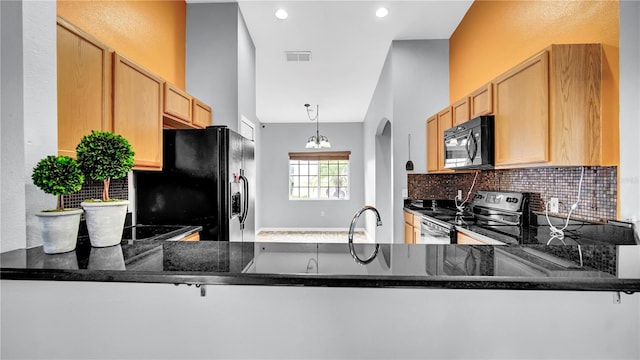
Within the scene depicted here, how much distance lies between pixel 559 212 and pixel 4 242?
2.89 m

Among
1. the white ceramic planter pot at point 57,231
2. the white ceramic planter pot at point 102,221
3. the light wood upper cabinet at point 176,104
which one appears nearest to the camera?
the white ceramic planter pot at point 57,231

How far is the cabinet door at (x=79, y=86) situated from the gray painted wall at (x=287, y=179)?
643cm

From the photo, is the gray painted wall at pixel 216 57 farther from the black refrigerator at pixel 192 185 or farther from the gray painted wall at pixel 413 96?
the gray painted wall at pixel 413 96

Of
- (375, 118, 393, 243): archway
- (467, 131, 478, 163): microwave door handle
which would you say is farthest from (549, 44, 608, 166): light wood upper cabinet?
(375, 118, 393, 243): archway

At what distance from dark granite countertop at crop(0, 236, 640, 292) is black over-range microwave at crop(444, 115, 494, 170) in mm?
1506

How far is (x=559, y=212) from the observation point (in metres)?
2.16

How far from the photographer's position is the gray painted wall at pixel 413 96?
155 inches

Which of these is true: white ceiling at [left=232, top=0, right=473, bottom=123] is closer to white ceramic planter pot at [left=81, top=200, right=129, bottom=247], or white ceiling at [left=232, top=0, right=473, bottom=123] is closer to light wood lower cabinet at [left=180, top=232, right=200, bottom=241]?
light wood lower cabinet at [left=180, top=232, right=200, bottom=241]

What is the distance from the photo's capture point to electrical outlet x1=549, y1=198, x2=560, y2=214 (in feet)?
7.16

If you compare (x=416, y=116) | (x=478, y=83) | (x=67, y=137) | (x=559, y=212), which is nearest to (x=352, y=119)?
(x=416, y=116)

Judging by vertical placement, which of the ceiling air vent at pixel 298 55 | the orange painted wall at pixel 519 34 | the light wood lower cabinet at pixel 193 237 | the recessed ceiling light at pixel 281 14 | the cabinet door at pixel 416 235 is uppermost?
the recessed ceiling light at pixel 281 14

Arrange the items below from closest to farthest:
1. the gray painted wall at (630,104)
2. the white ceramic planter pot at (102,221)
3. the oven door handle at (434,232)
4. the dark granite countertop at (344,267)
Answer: the dark granite countertop at (344,267), the white ceramic planter pot at (102,221), the gray painted wall at (630,104), the oven door handle at (434,232)

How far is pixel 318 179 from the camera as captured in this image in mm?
8352

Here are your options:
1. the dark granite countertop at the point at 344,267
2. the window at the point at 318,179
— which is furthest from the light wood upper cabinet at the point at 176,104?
the window at the point at 318,179
